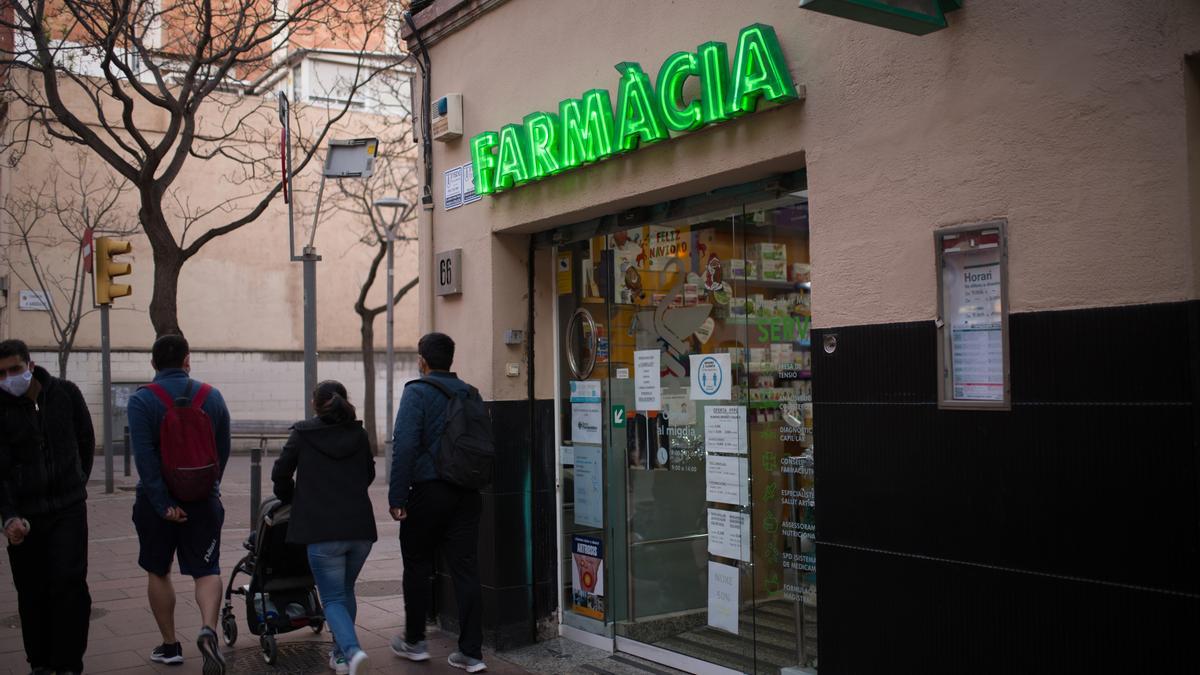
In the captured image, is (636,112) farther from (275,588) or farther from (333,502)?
(275,588)

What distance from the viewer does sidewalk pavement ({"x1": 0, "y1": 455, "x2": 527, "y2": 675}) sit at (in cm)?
660

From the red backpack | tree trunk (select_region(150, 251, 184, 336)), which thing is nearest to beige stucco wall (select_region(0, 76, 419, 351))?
tree trunk (select_region(150, 251, 184, 336))

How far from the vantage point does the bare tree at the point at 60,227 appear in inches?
921

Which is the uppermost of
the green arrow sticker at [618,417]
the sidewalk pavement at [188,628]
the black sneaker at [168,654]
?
the green arrow sticker at [618,417]

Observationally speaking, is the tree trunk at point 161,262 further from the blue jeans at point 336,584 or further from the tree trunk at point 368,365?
the blue jeans at point 336,584

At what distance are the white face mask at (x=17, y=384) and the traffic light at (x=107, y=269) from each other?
Answer: 845 centimetres

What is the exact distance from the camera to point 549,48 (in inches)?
265

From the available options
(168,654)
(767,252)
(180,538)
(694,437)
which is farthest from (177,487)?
(767,252)

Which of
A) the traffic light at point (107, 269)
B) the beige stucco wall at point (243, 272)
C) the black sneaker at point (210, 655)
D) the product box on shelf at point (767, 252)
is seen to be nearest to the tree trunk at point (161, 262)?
the traffic light at point (107, 269)

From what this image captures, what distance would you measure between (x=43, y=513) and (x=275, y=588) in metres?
1.56

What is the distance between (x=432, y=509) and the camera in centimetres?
634

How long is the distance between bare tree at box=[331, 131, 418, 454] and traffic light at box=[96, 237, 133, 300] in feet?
25.0

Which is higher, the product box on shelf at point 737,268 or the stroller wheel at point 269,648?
the product box on shelf at point 737,268

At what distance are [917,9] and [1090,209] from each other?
3.51ft
